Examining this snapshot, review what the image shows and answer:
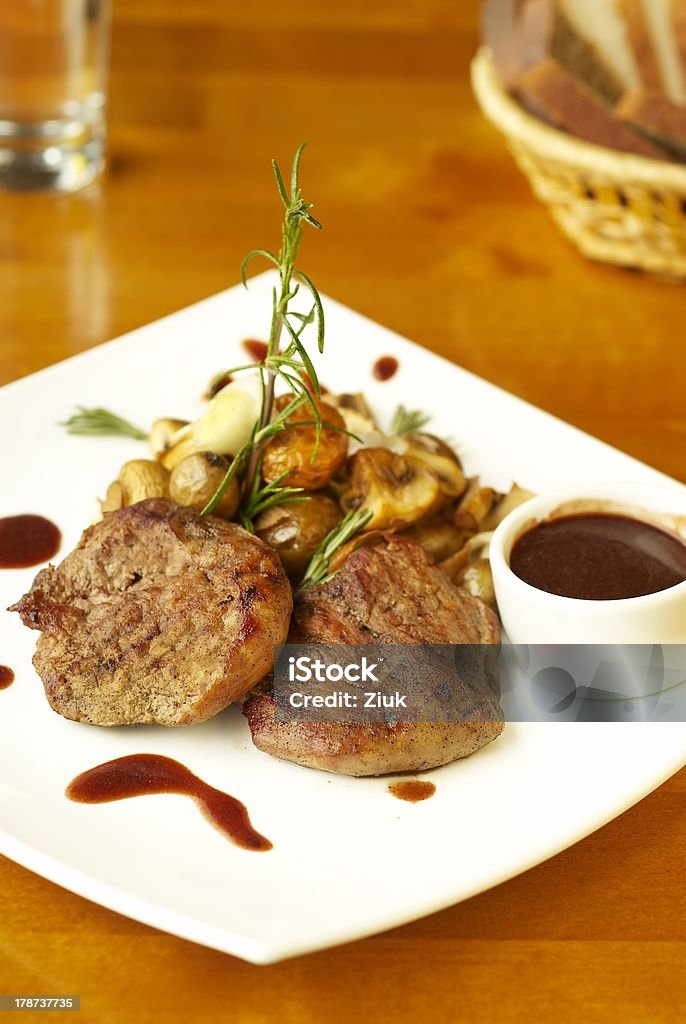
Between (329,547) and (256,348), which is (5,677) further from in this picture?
(256,348)

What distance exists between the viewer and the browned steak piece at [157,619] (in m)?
2.14

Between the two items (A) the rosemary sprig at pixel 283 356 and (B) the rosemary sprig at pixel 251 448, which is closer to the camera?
(A) the rosemary sprig at pixel 283 356

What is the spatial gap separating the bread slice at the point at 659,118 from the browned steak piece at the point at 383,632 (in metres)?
1.91

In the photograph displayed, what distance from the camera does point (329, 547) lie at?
250 cm

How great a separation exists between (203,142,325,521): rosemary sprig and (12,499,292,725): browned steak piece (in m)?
0.17

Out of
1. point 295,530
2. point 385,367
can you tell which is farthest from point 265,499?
point 385,367

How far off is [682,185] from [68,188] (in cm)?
206

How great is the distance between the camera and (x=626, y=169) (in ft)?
11.9

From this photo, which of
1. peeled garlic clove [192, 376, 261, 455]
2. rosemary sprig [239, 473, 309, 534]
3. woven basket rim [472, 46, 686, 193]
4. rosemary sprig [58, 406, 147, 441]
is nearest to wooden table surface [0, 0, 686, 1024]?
woven basket rim [472, 46, 686, 193]

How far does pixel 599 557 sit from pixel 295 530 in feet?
1.85

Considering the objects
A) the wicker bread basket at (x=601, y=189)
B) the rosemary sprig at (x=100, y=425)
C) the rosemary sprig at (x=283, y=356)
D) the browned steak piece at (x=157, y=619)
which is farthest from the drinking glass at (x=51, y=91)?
the browned steak piece at (x=157, y=619)

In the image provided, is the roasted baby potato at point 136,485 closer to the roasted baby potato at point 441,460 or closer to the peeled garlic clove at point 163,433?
the peeled garlic clove at point 163,433

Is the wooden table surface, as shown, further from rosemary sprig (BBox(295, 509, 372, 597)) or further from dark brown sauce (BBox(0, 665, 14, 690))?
rosemary sprig (BBox(295, 509, 372, 597))

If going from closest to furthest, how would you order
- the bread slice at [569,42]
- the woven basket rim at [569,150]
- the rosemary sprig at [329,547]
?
the rosemary sprig at [329,547] < the woven basket rim at [569,150] < the bread slice at [569,42]
